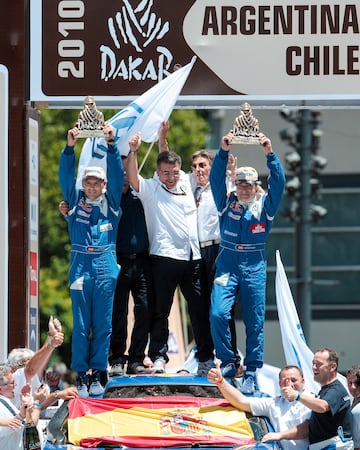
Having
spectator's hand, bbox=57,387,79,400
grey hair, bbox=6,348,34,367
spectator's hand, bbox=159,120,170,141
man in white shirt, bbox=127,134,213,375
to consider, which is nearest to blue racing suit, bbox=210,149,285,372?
man in white shirt, bbox=127,134,213,375

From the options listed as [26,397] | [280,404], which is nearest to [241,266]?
[280,404]

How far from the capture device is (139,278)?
13.3m

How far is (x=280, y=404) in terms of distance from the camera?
11930mm

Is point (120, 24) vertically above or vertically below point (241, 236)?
above

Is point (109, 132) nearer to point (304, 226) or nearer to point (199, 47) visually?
point (199, 47)

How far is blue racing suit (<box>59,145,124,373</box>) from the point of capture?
12.6 m

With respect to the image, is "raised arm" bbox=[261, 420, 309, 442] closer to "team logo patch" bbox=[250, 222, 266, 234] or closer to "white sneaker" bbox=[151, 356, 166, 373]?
"white sneaker" bbox=[151, 356, 166, 373]

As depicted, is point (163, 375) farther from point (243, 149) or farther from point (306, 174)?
point (243, 149)

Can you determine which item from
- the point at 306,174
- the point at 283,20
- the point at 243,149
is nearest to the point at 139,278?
the point at 283,20

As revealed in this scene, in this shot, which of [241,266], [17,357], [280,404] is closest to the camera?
[280,404]

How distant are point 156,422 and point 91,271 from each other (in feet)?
5.56

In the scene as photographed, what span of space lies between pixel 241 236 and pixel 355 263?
26629mm

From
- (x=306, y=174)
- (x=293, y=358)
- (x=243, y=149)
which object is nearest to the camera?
(x=293, y=358)

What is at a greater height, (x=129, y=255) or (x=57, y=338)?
(x=129, y=255)
